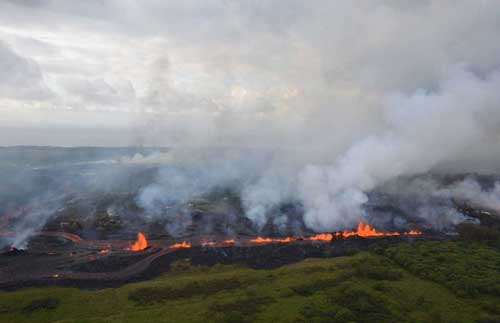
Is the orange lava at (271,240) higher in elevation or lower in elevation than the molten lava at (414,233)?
higher

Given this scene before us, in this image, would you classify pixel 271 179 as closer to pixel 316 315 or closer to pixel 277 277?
pixel 277 277

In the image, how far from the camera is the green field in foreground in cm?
5241

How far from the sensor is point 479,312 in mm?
56594

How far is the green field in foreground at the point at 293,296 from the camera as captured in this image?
52.4 meters

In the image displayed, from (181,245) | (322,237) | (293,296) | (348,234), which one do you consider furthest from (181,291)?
(348,234)

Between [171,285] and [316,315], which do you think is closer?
[316,315]

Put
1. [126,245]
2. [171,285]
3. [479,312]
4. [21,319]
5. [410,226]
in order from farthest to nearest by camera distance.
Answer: [410,226]
[126,245]
[171,285]
[479,312]
[21,319]

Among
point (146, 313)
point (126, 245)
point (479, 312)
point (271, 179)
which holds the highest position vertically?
point (271, 179)

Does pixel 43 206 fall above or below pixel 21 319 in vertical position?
above

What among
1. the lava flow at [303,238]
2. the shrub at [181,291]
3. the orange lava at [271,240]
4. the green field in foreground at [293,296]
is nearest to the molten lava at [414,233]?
the lava flow at [303,238]

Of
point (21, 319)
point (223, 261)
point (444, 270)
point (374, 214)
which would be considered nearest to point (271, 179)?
point (374, 214)

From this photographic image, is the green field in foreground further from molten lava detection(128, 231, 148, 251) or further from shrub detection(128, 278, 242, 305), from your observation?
molten lava detection(128, 231, 148, 251)

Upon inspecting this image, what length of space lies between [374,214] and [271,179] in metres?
52.4

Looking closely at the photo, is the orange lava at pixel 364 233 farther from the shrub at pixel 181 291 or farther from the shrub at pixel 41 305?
the shrub at pixel 41 305
